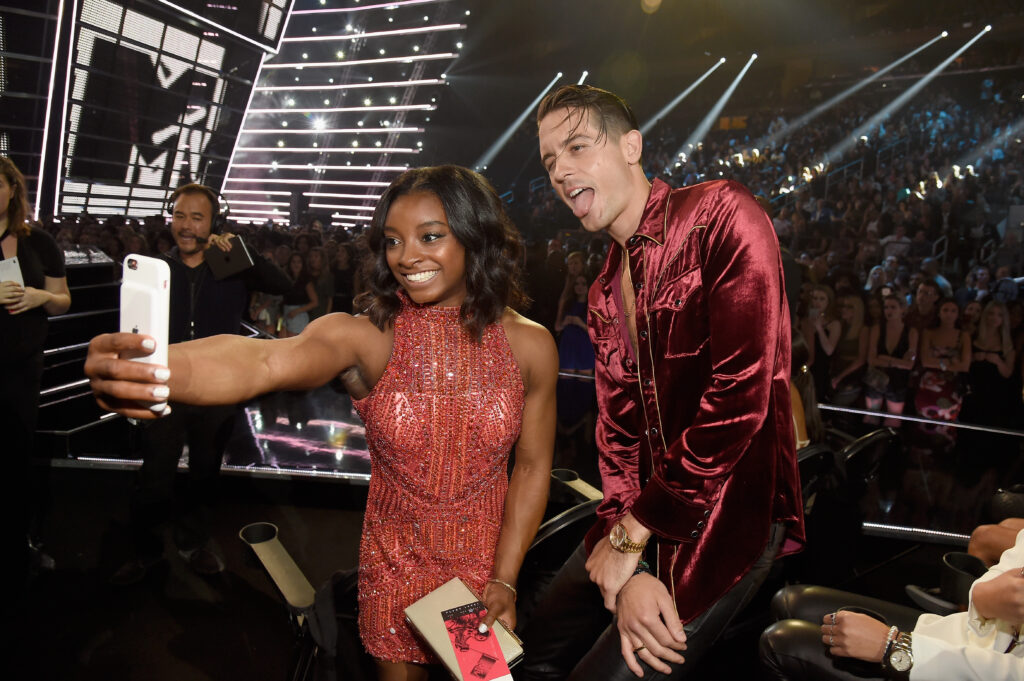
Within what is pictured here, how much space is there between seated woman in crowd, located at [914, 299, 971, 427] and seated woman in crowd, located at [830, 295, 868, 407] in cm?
47

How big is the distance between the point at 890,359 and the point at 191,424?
5686mm

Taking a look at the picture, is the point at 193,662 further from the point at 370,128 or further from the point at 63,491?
the point at 370,128

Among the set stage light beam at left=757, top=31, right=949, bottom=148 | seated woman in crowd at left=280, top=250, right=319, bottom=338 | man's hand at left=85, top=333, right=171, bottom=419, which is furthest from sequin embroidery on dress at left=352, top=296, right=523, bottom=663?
stage light beam at left=757, top=31, right=949, bottom=148

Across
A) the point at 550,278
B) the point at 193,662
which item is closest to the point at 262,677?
the point at 193,662

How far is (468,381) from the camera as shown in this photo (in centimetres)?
164

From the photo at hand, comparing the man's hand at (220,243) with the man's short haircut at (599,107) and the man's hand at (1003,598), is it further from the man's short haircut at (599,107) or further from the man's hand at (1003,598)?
the man's hand at (1003,598)

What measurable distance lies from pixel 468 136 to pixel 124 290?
77.2 feet

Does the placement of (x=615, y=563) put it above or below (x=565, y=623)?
above

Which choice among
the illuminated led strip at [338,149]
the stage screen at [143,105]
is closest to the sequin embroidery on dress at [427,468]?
the stage screen at [143,105]

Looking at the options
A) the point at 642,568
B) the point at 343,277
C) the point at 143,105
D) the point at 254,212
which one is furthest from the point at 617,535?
the point at 254,212

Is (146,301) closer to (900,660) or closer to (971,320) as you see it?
(900,660)

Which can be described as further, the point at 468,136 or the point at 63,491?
the point at 468,136

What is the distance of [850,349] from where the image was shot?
5695 millimetres

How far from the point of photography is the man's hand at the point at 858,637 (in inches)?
66.0
